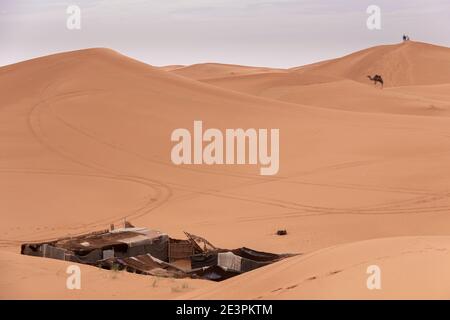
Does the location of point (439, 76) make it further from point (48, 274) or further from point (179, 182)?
point (48, 274)

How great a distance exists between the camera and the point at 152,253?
11836mm

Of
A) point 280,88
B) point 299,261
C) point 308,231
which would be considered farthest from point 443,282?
point 280,88

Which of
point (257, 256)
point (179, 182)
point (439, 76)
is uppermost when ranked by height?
point (439, 76)

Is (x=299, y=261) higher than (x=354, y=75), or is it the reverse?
(x=354, y=75)

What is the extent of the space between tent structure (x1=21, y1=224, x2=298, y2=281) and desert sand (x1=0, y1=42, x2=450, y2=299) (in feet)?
3.73

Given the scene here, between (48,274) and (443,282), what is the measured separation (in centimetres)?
467

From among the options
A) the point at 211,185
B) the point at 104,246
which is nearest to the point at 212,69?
the point at 211,185

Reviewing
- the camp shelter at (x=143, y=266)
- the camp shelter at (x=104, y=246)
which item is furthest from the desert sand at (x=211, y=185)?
the camp shelter at (x=104, y=246)

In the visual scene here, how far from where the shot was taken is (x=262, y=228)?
14.6m

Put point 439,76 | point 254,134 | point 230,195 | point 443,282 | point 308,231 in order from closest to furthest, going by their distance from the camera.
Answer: point 443,282, point 308,231, point 230,195, point 254,134, point 439,76

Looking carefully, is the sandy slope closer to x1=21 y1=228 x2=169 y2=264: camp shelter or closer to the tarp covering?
x1=21 y1=228 x2=169 y2=264: camp shelter

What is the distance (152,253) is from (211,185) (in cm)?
662

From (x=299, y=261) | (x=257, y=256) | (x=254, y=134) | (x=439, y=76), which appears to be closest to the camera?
(x=299, y=261)

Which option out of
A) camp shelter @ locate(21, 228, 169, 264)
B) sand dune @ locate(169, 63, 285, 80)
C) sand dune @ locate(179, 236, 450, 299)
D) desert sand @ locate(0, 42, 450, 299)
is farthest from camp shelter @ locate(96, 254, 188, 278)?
sand dune @ locate(169, 63, 285, 80)
